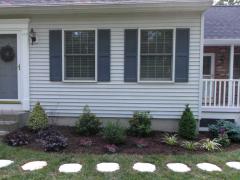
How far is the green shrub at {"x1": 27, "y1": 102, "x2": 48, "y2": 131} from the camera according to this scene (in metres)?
6.78

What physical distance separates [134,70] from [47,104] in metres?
2.39

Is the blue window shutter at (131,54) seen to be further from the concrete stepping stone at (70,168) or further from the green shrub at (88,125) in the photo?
the concrete stepping stone at (70,168)

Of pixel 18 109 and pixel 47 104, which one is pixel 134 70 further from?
pixel 18 109

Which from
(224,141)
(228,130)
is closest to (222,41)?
(228,130)

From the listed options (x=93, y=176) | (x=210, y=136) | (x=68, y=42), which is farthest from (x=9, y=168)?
(x=210, y=136)

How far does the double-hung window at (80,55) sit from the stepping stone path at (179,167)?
312cm

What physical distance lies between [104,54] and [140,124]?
6.29ft

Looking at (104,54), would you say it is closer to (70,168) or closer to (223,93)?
(70,168)

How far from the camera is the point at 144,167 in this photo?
4898 mm

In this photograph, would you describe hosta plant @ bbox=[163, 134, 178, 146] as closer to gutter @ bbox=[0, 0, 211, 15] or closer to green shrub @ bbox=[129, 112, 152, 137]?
green shrub @ bbox=[129, 112, 152, 137]

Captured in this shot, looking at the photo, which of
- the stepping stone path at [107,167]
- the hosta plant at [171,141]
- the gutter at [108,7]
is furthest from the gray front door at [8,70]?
the hosta plant at [171,141]

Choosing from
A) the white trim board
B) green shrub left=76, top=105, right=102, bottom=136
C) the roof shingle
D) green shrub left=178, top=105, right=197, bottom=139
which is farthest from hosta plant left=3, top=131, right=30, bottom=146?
the roof shingle

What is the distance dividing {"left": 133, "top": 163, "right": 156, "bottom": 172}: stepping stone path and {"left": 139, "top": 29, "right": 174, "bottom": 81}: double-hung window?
8.58ft

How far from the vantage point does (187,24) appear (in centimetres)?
685
